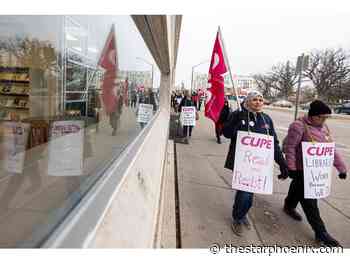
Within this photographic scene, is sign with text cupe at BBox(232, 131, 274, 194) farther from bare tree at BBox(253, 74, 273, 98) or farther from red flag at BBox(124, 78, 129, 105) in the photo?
bare tree at BBox(253, 74, 273, 98)

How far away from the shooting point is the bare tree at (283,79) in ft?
258

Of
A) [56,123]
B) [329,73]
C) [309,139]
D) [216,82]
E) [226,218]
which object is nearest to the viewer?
[56,123]

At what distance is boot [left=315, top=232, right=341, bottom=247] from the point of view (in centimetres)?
277

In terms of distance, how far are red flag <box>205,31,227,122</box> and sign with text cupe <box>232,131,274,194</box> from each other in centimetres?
114

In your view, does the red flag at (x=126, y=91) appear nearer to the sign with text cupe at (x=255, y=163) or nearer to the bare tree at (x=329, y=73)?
the sign with text cupe at (x=255, y=163)

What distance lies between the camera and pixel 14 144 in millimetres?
2553

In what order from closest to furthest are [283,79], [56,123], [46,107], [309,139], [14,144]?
1. [14,144]
2. [56,123]
3. [46,107]
4. [309,139]
5. [283,79]

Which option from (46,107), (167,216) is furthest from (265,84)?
(46,107)

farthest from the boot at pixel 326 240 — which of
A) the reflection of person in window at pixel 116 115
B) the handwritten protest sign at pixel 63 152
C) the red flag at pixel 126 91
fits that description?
the red flag at pixel 126 91

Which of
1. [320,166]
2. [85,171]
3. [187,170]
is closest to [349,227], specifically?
[320,166]

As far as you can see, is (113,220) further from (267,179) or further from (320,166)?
(320,166)

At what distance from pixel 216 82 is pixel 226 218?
77.4 inches

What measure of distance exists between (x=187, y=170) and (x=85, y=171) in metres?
3.00
